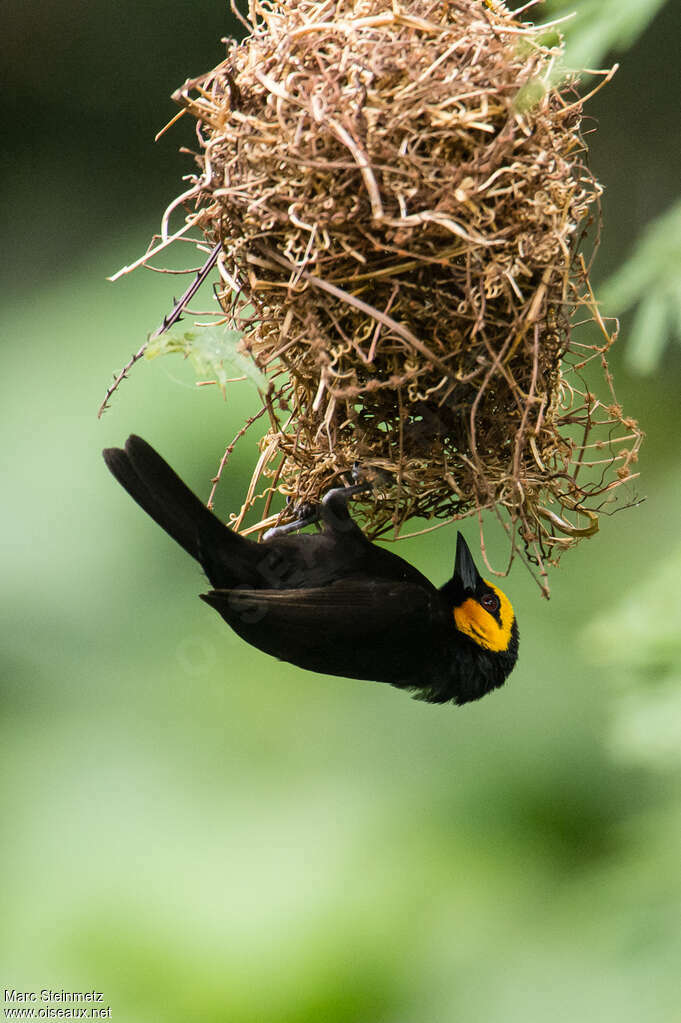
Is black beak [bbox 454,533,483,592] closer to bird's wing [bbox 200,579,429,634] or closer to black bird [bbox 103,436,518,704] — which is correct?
black bird [bbox 103,436,518,704]

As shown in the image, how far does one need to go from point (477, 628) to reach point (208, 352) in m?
1.09

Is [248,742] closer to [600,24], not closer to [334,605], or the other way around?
[334,605]

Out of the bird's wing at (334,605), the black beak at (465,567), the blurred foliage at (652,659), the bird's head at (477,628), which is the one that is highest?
the bird's wing at (334,605)

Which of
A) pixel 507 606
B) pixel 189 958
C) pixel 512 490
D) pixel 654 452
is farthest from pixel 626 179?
pixel 189 958

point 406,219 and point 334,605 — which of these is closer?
point 406,219

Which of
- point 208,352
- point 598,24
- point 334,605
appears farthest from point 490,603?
point 598,24

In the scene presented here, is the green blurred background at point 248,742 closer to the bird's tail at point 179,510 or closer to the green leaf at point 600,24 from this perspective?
the bird's tail at point 179,510

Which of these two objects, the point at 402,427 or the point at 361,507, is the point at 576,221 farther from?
the point at 361,507

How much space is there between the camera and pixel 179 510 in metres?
2.34

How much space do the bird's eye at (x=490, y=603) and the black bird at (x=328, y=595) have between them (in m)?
0.01

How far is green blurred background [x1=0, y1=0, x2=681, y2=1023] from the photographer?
3857 millimetres

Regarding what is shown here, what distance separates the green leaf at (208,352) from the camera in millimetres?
1874

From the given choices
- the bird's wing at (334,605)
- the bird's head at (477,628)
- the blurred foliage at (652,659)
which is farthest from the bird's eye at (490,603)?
the blurred foliage at (652,659)

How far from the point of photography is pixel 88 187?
18.6 ft
